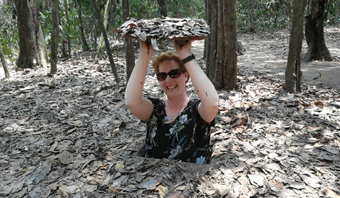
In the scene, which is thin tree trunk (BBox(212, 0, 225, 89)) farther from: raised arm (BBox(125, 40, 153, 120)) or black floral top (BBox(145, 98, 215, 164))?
raised arm (BBox(125, 40, 153, 120))

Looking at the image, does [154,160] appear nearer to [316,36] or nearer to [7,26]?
[316,36]

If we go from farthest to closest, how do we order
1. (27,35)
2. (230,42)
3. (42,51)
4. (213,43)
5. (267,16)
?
(267,16), (42,51), (27,35), (213,43), (230,42)

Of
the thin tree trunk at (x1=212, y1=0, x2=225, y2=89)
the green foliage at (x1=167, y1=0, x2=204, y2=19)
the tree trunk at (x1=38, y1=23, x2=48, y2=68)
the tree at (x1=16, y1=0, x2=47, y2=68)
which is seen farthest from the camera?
the green foliage at (x1=167, y1=0, x2=204, y2=19)

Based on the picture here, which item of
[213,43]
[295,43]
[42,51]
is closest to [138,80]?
[213,43]

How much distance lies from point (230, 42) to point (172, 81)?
2.63m

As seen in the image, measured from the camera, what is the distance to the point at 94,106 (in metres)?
4.03

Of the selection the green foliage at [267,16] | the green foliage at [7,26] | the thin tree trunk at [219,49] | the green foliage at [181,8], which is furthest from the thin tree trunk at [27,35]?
the green foliage at [267,16]

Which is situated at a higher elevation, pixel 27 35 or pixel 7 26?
pixel 7 26

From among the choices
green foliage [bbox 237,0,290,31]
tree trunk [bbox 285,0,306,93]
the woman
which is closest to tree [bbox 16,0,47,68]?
the woman

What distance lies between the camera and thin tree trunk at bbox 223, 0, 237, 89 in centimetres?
430

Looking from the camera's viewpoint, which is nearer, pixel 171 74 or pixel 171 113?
pixel 171 74

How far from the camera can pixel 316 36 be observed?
7945 mm

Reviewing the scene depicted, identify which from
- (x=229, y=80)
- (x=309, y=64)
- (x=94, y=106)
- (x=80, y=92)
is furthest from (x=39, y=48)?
(x=309, y=64)

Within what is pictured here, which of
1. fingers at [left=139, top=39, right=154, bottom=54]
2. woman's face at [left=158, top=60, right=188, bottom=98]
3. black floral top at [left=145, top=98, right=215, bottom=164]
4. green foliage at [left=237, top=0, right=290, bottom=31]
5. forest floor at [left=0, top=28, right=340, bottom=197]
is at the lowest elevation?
forest floor at [left=0, top=28, right=340, bottom=197]
